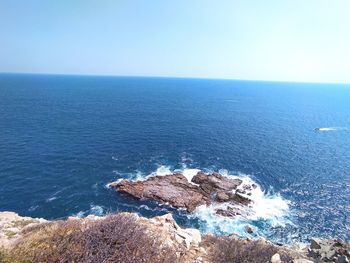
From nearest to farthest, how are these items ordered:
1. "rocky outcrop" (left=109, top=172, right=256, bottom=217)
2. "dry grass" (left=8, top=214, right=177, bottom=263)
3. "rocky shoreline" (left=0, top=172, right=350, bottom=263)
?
"dry grass" (left=8, top=214, right=177, bottom=263) < "rocky shoreline" (left=0, top=172, right=350, bottom=263) < "rocky outcrop" (left=109, top=172, right=256, bottom=217)

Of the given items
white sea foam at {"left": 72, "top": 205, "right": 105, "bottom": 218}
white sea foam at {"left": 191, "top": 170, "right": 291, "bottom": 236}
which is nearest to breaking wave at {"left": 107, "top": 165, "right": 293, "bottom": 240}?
white sea foam at {"left": 191, "top": 170, "right": 291, "bottom": 236}

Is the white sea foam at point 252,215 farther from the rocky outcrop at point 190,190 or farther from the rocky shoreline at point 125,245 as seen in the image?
the rocky shoreline at point 125,245

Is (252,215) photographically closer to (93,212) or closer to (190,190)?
(190,190)

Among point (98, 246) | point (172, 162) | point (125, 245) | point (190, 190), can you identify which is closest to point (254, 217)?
point (190, 190)

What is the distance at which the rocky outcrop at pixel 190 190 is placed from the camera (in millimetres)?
59894

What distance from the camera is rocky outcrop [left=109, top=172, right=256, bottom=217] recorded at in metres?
59.9

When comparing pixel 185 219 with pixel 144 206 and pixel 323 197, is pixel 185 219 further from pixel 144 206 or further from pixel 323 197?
pixel 323 197

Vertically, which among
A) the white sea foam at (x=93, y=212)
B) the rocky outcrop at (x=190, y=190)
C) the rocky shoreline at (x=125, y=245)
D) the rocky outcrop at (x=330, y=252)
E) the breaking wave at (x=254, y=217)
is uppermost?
the rocky shoreline at (x=125, y=245)

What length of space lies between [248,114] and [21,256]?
15639 cm

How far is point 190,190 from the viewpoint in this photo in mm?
63344

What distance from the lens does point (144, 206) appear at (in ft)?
190

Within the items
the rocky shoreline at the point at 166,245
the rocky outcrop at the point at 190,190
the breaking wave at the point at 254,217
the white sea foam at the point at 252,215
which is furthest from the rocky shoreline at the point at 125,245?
the rocky outcrop at the point at 190,190

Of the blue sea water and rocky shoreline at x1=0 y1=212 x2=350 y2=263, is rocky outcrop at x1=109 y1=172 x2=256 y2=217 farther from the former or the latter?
rocky shoreline at x1=0 y1=212 x2=350 y2=263

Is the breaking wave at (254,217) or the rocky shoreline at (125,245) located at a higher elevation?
the rocky shoreline at (125,245)
